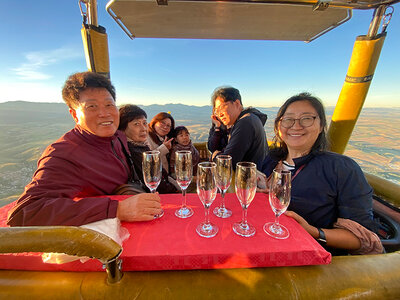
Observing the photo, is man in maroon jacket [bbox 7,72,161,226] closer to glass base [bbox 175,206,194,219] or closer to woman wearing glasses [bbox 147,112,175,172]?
A: glass base [bbox 175,206,194,219]

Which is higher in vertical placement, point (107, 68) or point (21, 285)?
point (107, 68)

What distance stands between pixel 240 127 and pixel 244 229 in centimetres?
150

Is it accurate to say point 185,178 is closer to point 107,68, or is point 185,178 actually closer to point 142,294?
point 142,294

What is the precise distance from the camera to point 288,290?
25.3 inches

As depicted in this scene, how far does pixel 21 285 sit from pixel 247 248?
91cm

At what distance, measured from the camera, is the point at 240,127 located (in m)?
2.12

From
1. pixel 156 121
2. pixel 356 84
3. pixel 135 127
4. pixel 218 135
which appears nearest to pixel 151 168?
pixel 135 127

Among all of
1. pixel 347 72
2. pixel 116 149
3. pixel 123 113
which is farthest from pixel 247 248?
pixel 347 72

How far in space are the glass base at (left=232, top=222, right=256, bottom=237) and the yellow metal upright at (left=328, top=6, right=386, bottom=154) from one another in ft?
5.44

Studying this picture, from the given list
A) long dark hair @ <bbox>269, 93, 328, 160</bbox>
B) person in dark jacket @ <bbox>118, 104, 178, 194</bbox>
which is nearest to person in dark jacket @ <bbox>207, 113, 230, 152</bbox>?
person in dark jacket @ <bbox>118, 104, 178, 194</bbox>

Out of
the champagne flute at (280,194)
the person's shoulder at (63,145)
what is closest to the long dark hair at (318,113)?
the champagne flute at (280,194)

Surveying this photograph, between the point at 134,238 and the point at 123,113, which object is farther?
the point at 123,113

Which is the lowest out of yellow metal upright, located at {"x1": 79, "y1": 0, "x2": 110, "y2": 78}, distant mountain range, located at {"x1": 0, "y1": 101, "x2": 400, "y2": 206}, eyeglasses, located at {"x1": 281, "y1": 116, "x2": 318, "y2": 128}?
distant mountain range, located at {"x1": 0, "y1": 101, "x2": 400, "y2": 206}

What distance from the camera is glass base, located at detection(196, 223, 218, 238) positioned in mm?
784
